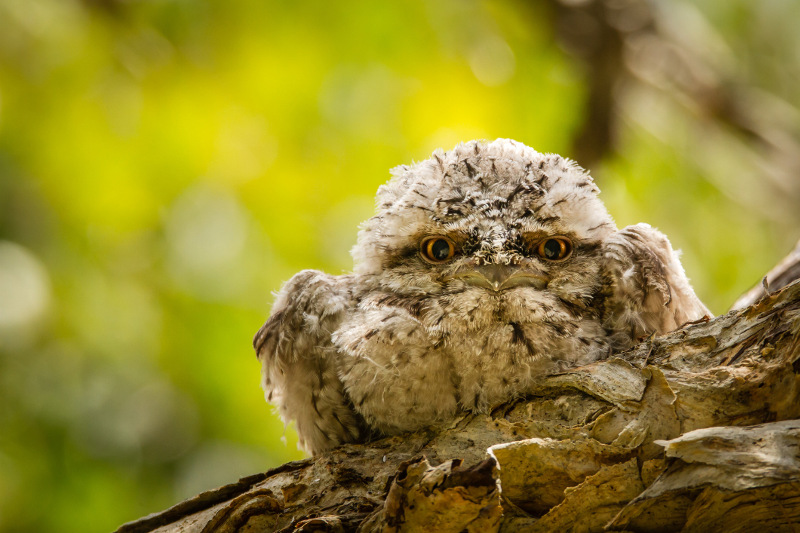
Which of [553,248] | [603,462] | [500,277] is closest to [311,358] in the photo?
[500,277]

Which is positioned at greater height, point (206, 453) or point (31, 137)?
point (31, 137)

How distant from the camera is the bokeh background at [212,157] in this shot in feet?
12.8

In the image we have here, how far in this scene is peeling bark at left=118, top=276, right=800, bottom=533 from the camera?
1.62m

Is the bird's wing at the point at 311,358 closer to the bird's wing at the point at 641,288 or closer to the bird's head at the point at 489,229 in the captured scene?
the bird's head at the point at 489,229

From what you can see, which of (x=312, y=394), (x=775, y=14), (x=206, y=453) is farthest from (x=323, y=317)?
(x=775, y=14)

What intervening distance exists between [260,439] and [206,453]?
0.34 metres

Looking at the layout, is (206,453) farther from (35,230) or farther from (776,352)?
(776,352)

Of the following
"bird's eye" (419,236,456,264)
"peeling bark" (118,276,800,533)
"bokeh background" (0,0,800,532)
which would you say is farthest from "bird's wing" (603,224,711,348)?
"bokeh background" (0,0,800,532)

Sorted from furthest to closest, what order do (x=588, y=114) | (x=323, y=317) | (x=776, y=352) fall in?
(x=588, y=114), (x=323, y=317), (x=776, y=352)

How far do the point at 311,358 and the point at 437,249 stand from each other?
0.55 metres

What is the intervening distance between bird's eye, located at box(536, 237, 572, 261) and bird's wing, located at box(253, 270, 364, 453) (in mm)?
665

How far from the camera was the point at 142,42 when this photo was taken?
3.95 metres

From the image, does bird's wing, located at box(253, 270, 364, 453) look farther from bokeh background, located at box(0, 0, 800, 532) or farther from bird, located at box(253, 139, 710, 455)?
bokeh background, located at box(0, 0, 800, 532)

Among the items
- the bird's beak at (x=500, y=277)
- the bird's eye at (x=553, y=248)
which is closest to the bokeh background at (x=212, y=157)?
the bird's eye at (x=553, y=248)
